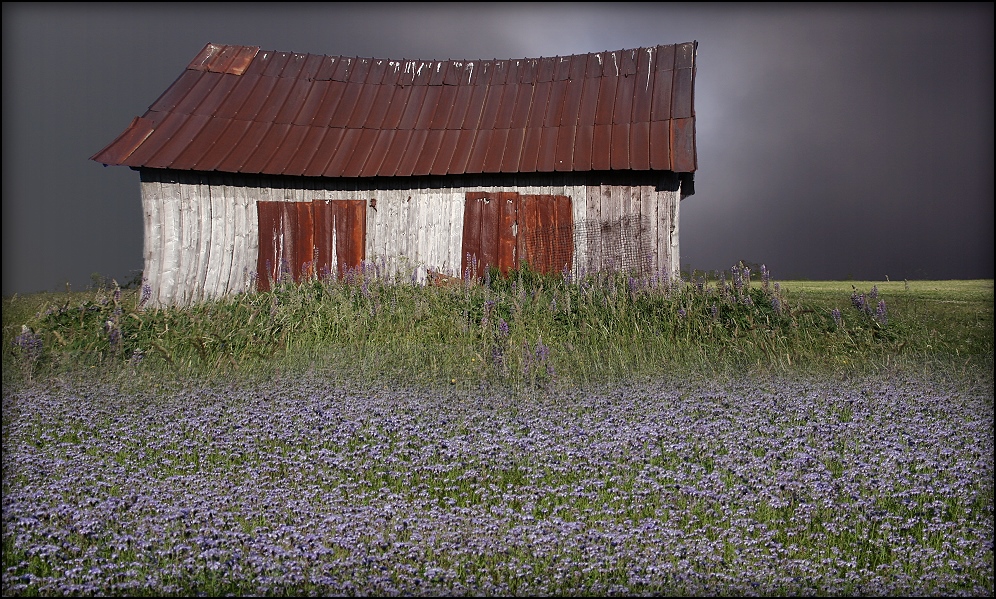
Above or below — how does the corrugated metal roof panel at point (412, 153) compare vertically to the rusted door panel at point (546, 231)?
above

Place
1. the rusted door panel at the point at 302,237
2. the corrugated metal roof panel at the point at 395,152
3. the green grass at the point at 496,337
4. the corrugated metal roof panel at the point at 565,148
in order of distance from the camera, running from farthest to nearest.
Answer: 1. the rusted door panel at the point at 302,237
2. the corrugated metal roof panel at the point at 395,152
3. the corrugated metal roof panel at the point at 565,148
4. the green grass at the point at 496,337

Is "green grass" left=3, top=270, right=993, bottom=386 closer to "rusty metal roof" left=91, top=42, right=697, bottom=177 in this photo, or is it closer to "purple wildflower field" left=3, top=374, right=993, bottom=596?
"purple wildflower field" left=3, top=374, right=993, bottom=596

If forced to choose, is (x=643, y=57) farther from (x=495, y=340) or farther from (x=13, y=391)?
(x=13, y=391)

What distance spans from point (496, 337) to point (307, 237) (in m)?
6.14

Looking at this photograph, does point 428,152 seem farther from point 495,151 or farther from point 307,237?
point 307,237

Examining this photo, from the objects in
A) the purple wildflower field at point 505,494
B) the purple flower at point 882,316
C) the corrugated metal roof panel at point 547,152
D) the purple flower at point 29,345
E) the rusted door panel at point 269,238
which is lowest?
the purple wildflower field at point 505,494

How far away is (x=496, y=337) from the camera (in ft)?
25.8

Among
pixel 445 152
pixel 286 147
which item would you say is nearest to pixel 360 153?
pixel 286 147

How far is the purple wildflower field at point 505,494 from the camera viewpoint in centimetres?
317

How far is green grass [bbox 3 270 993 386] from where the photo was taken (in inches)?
282

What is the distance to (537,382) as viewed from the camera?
6.45 m

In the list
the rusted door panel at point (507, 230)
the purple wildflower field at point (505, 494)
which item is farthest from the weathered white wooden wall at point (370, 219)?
the purple wildflower field at point (505, 494)

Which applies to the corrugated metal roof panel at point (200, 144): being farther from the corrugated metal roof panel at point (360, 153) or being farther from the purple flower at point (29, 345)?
the purple flower at point (29, 345)

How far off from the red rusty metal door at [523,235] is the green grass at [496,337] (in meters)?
2.79
